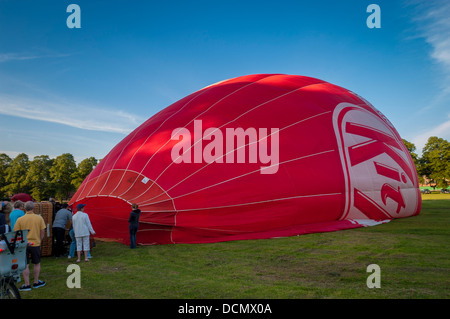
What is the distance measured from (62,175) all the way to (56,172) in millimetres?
1013

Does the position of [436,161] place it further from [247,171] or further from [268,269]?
[268,269]

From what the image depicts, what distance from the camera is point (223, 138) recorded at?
28.8 ft

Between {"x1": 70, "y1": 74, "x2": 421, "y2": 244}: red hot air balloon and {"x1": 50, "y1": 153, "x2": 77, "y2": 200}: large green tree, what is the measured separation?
40.6 m

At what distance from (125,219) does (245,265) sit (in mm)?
4616

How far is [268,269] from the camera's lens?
5.56m

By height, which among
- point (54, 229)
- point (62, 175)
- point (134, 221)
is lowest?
point (54, 229)

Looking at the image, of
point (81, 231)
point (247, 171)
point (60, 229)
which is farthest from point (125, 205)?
point (247, 171)

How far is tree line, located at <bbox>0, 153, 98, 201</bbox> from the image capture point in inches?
1775

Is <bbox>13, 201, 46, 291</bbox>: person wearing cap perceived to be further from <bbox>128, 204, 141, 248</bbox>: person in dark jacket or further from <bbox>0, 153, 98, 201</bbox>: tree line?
<bbox>0, 153, 98, 201</bbox>: tree line

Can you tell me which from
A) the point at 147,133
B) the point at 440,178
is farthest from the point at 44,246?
the point at 440,178

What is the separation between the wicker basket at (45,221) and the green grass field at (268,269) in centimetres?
23

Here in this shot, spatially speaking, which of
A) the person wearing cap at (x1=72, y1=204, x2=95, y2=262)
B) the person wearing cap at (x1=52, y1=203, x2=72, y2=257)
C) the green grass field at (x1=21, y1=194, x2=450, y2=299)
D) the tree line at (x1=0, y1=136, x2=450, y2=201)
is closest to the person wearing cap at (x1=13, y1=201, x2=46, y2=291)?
the green grass field at (x1=21, y1=194, x2=450, y2=299)

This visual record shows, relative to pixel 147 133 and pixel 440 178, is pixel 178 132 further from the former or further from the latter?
pixel 440 178

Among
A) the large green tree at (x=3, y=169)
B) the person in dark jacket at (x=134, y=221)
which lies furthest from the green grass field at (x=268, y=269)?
the large green tree at (x=3, y=169)
